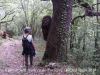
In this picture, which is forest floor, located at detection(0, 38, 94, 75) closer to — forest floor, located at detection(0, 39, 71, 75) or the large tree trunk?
forest floor, located at detection(0, 39, 71, 75)

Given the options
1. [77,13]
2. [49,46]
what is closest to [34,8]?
[77,13]

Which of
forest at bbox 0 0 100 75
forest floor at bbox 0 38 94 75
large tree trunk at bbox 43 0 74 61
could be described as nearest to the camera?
forest at bbox 0 0 100 75

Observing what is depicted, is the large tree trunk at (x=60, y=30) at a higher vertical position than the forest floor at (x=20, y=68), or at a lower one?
higher

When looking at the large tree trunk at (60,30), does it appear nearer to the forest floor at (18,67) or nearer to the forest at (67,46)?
the forest at (67,46)

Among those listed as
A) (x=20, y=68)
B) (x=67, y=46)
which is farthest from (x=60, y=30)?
(x=20, y=68)

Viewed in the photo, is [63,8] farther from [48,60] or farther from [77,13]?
[77,13]

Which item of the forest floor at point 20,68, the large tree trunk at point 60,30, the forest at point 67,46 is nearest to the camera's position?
the forest at point 67,46

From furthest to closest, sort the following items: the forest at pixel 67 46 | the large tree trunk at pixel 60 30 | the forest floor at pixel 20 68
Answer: the large tree trunk at pixel 60 30, the forest floor at pixel 20 68, the forest at pixel 67 46

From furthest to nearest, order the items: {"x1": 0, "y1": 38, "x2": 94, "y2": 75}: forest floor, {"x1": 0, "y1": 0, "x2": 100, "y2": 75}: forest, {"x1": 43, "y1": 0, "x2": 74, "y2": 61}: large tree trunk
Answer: {"x1": 43, "y1": 0, "x2": 74, "y2": 61}: large tree trunk → {"x1": 0, "y1": 38, "x2": 94, "y2": 75}: forest floor → {"x1": 0, "y1": 0, "x2": 100, "y2": 75}: forest

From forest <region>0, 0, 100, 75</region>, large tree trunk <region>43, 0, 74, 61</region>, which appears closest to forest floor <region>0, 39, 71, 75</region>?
forest <region>0, 0, 100, 75</region>

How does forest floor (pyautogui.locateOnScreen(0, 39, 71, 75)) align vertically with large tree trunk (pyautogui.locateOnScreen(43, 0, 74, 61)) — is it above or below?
below

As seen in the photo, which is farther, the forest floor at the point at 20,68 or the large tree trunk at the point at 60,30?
the large tree trunk at the point at 60,30

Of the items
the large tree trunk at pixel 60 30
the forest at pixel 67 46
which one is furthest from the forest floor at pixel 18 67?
the large tree trunk at pixel 60 30

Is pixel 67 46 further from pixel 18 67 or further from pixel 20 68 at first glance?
pixel 18 67
